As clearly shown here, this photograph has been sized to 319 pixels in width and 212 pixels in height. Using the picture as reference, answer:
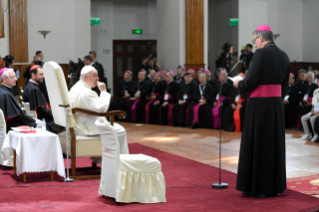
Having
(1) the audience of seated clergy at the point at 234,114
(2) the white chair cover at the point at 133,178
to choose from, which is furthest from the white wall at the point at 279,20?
(2) the white chair cover at the point at 133,178

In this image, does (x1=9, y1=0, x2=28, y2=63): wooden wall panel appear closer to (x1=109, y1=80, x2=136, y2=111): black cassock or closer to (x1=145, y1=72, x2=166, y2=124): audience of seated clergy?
(x1=109, y1=80, x2=136, y2=111): black cassock

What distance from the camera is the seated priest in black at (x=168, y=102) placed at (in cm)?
1208

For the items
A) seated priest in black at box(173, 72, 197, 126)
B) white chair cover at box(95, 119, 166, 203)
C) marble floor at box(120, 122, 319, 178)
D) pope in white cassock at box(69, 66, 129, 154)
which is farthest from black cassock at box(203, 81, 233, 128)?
white chair cover at box(95, 119, 166, 203)

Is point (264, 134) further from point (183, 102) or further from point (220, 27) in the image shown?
point (220, 27)

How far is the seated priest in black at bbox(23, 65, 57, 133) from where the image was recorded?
6648 millimetres

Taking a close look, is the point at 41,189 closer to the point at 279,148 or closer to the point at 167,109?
the point at 279,148

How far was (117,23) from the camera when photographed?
1752cm

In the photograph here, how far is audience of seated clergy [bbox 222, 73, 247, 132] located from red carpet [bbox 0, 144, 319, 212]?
451 cm

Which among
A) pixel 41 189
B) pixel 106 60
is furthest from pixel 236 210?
pixel 106 60

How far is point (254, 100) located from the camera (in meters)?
4.71

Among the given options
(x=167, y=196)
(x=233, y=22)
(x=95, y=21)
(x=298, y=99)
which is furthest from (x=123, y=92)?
(x=167, y=196)

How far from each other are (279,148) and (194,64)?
9.65 m

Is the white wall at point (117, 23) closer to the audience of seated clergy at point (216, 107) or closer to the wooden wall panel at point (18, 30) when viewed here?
the wooden wall panel at point (18, 30)

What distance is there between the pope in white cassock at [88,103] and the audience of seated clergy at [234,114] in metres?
5.06
